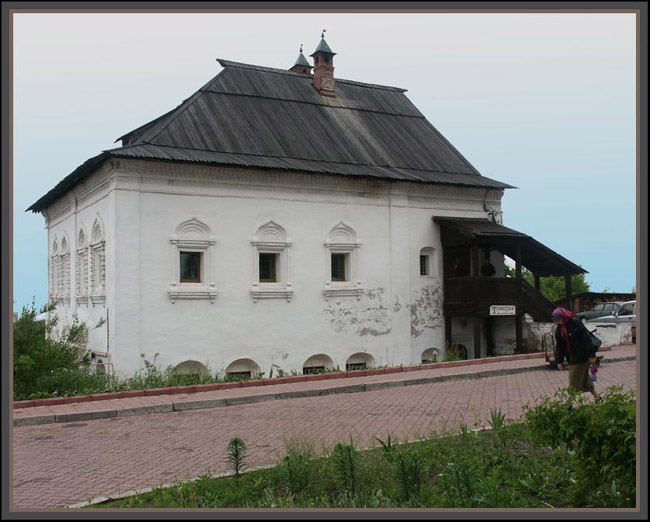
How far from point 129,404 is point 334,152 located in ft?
40.9

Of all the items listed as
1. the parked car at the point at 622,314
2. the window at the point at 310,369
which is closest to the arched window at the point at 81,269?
the window at the point at 310,369

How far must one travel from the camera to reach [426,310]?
2345 centimetres

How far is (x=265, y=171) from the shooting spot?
20422 mm

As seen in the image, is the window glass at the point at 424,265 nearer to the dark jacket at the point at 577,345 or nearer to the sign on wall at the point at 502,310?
the sign on wall at the point at 502,310

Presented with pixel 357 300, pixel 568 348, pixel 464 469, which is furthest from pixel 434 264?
pixel 464 469

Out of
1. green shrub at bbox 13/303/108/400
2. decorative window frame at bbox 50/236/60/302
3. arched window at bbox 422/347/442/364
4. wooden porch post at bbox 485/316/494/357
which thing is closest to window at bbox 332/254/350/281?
arched window at bbox 422/347/442/364

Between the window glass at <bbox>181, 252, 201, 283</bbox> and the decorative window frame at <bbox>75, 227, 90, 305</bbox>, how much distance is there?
12.4ft

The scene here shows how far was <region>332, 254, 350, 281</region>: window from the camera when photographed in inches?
873

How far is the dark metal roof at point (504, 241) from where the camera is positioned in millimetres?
22812

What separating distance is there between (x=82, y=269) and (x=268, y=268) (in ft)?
20.4

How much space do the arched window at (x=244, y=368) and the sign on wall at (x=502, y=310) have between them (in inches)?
307

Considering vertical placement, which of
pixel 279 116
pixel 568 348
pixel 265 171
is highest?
pixel 279 116

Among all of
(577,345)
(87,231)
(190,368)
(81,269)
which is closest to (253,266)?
(190,368)

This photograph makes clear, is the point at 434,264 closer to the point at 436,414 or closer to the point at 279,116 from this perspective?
the point at 279,116
